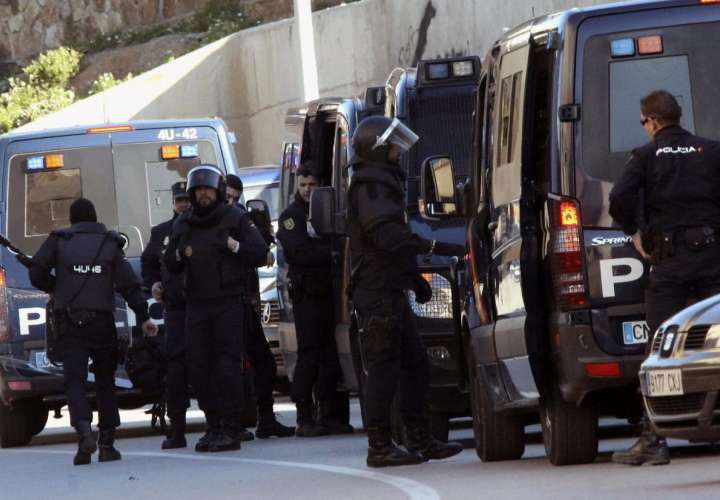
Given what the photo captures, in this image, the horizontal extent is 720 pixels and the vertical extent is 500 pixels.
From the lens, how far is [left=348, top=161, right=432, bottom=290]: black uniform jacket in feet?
41.0

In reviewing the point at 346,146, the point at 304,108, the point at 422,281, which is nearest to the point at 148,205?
the point at 304,108

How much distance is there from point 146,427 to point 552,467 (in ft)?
30.2

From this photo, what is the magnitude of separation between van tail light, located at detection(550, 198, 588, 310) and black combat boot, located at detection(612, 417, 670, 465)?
732 mm

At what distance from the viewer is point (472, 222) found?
40.7ft

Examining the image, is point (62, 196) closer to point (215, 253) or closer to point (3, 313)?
point (3, 313)

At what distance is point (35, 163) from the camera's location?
1856cm

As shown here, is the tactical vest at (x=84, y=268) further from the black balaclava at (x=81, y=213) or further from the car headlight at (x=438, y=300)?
the car headlight at (x=438, y=300)

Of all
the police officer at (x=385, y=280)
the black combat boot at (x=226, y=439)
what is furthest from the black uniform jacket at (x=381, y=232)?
the black combat boot at (x=226, y=439)

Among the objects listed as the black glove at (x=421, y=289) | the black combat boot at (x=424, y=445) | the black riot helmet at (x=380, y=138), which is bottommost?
the black combat boot at (x=424, y=445)

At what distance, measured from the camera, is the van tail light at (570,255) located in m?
10.7

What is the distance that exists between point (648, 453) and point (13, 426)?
8.64 m

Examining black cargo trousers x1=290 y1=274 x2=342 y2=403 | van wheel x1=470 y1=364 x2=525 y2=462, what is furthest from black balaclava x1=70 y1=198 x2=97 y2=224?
van wheel x1=470 y1=364 x2=525 y2=462

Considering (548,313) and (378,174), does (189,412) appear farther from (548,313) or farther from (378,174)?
(548,313)

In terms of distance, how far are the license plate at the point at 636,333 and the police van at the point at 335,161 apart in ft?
13.7
